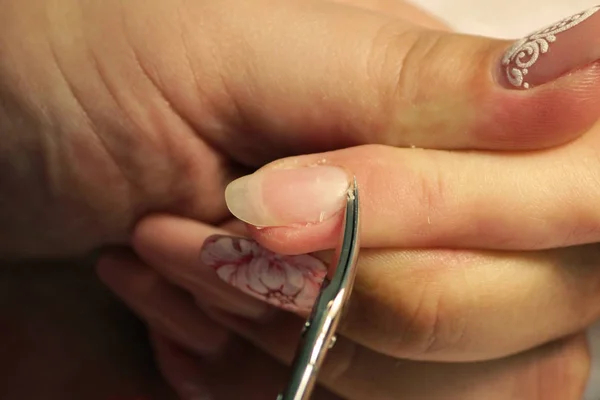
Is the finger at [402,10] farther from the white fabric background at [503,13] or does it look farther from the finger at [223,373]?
the finger at [223,373]

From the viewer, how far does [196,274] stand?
0.48 m

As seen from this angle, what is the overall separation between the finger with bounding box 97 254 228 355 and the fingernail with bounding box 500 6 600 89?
315mm

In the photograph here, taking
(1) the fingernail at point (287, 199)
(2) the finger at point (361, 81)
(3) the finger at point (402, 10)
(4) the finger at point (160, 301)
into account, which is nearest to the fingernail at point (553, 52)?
(2) the finger at point (361, 81)

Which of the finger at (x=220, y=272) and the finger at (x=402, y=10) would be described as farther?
the finger at (x=402, y=10)

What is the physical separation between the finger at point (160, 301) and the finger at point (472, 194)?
0.21 m

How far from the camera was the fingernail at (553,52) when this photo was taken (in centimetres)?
35

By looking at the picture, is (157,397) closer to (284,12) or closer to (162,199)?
(162,199)

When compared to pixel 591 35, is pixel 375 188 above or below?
below

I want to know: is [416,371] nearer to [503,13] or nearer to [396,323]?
[396,323]

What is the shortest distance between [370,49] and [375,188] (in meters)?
0.09

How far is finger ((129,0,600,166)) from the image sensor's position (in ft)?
1.21

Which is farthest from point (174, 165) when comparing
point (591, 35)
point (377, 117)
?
point (591, 35)

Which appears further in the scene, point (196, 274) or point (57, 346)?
point (57, 346)

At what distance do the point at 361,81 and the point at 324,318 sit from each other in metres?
0.16
